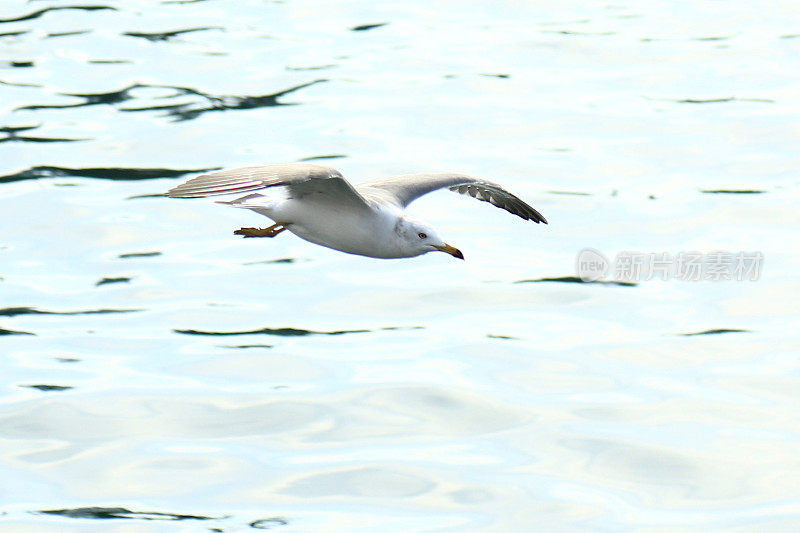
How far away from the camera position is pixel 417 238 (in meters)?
11.0

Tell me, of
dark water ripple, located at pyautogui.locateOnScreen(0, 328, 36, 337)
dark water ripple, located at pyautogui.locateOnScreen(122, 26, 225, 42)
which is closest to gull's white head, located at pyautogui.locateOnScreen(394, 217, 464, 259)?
dark water ripple, located at pyautogui.locateOnScreen(0, 328, 36, 337)

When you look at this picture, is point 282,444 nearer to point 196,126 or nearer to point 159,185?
point 159,185

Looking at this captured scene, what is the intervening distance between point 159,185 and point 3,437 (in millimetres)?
7721

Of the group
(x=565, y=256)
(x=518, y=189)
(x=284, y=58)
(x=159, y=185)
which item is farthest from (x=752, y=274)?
(x=284, y=58)

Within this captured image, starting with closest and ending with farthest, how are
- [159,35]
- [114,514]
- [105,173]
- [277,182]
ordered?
[277,182] → [114,514] → [105,173] → [159,35]

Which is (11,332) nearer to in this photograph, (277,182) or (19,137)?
(19,137)

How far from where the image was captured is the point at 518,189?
2077cm

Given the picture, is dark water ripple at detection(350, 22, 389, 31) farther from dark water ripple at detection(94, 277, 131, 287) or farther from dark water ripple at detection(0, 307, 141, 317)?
dark water ripple at detection(0, 307, 141, 317)

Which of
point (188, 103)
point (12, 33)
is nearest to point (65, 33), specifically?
point (12, 33)

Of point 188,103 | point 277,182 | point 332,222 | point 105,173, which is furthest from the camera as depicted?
point 188,103

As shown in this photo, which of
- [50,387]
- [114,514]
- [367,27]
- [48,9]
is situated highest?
[48,9]

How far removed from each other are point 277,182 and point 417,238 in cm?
136

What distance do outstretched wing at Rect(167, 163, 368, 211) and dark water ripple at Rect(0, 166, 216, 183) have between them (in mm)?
11653

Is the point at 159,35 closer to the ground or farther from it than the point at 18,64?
farther from it
